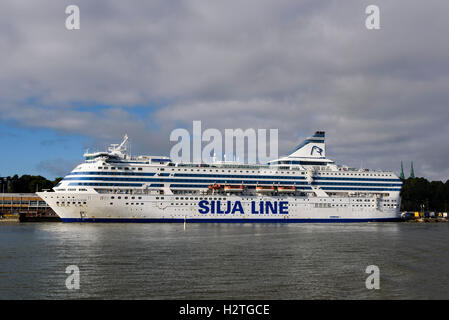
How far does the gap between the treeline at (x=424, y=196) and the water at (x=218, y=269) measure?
10221cm

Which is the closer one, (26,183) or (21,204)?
(21,204)

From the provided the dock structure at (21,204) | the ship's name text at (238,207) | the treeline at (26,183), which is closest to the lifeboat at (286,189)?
the ship's name text at (238,207)

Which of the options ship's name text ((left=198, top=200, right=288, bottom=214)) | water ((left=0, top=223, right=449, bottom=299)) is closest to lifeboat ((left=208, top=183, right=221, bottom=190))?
ship's name text ((left=198, top=200, right=288, bottom=214))

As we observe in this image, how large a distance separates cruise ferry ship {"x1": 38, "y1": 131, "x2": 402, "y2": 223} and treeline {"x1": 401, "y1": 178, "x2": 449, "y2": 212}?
205 ft

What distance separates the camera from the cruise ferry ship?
59000mm

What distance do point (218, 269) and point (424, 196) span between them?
12402 cm

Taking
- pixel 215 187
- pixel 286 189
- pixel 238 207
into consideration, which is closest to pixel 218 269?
pixel 238 207

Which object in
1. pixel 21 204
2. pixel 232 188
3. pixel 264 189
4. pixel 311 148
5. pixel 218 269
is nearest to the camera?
pixel 218 269

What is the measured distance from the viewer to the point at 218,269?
2291cm

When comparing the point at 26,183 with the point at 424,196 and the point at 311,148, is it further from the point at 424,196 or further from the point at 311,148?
the point at 424,196

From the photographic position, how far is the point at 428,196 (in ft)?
427

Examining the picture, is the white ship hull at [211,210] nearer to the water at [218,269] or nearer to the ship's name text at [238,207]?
the ship's name text at [238,207]

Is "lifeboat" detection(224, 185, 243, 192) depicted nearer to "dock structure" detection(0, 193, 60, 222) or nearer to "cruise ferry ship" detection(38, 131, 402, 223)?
"cruise ferry ship" detection(38, 131, 402, 223)
